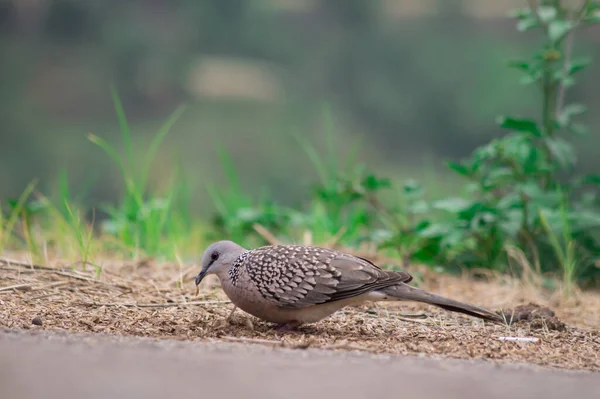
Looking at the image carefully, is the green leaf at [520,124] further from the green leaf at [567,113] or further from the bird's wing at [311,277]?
the bird's wing at [311,277]

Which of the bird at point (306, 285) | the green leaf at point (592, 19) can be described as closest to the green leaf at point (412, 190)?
the green leaf at point (592, 19)

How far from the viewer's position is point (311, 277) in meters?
3.37

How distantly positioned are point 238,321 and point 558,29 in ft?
9.97

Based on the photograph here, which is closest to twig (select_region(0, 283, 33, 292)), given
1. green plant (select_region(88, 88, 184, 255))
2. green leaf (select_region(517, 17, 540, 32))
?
green plant (select_region(88, 88, 184, 255))

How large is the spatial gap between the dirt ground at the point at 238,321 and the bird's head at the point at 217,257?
0.72 ft

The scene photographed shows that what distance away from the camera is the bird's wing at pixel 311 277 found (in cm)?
333

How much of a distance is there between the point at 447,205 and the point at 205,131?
23.7 ft

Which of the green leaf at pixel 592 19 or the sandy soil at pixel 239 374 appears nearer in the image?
the sandy soil at pixel 239 374

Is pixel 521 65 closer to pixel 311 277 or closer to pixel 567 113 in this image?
pixel 567 113

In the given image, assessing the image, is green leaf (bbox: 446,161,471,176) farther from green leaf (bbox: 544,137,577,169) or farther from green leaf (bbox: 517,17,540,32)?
green leaf (bbox: 517,17,540,32)

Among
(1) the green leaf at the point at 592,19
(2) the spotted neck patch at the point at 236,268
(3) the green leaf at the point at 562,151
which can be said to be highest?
(1) the green leaf at the point at 592,19

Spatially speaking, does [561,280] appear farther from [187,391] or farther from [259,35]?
[259,35]

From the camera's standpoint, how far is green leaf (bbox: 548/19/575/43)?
198 inches

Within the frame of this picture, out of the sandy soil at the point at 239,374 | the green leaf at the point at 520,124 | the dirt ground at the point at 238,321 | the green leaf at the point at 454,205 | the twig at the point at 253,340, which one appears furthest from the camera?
the green leaf at the point at 454,205
